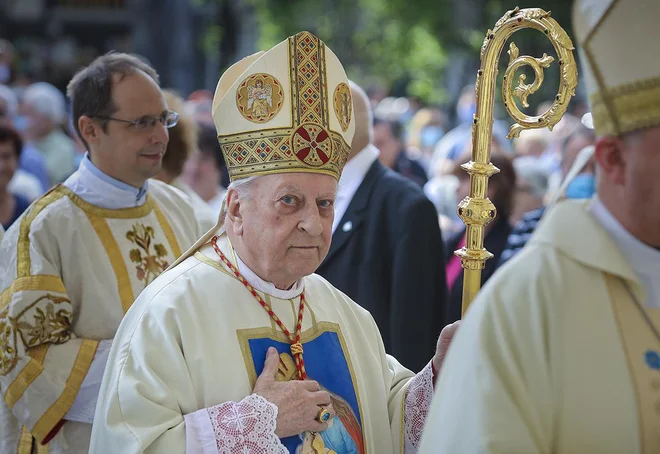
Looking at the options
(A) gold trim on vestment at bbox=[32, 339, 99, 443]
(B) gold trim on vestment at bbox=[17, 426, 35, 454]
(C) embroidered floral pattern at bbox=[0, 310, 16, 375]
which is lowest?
(B) gold trim on vestment at bbox=[17, 426, 35, 454]

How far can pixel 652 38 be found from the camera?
1936 millimetres

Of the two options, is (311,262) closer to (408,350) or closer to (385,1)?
(408,350)

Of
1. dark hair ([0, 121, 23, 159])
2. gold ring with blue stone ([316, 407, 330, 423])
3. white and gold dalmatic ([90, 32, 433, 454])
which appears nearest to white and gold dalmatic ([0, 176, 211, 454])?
white and gold dalmatic ([90, 32, 433, 454])

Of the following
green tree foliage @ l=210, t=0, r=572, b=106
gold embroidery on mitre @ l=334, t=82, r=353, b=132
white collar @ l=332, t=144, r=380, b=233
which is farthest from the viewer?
green tree foliage @ l=210, t=0, r=572, b=106

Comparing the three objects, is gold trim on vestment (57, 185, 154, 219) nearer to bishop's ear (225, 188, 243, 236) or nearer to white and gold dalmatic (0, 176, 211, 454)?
white and gold dalmatic (0, 176, 211, 454)

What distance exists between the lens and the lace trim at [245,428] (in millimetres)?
2771

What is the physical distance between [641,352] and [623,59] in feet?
1.95

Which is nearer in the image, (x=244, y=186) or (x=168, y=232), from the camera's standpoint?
(x=244, y=186)

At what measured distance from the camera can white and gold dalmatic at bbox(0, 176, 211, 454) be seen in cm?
365

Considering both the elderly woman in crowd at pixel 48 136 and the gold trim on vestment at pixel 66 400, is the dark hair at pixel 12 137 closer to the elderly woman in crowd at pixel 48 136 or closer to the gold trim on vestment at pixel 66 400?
the gold trim on vestment at pixel 66 400

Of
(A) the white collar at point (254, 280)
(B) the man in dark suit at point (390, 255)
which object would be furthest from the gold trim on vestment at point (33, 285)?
(B) the man in dark suit at point (390, 255)

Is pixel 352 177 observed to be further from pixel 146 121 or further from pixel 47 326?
pixel 47 326

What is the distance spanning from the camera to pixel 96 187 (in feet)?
13.2

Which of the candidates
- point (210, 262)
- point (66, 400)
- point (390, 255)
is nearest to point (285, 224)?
point (210, 262)
